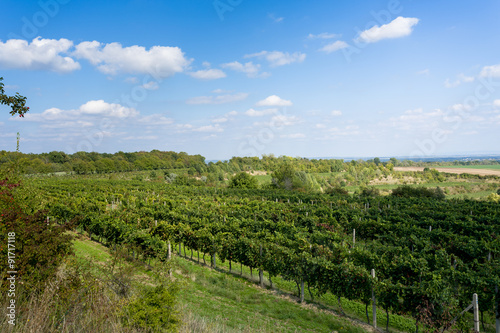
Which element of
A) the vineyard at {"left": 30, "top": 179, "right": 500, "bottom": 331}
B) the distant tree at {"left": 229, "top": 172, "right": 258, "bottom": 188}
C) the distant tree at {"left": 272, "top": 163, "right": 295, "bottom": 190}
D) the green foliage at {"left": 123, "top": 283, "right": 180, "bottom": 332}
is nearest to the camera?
the green foliage at {"left": 123, "top": 283, "right": 180, "bottom": 332}

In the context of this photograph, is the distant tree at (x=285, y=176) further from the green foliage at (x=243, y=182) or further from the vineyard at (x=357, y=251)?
the vineyard at (x=357, y=251)

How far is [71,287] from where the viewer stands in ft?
16.3

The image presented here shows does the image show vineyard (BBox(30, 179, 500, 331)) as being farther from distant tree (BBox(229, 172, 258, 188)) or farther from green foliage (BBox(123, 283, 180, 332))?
distant tree (BBox(229, 172, 258, 188))

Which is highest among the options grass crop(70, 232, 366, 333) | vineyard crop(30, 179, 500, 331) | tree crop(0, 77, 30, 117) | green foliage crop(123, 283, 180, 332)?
tree crop(0, 77, 30, 117)

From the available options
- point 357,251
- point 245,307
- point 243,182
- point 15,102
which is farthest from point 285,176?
point 15,102

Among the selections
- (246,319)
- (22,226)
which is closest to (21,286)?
(22,226)

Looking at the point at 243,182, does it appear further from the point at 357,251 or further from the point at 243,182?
the point at 357,251

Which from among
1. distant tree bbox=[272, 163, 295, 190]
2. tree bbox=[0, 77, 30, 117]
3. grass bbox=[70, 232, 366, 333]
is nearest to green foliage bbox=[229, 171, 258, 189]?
distant tree bbox=[272, 163, 295, 190]

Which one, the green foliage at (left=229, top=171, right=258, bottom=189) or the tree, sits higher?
the tree

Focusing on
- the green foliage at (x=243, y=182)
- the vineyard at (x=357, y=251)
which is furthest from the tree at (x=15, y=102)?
the green foliage at (x=243, y=182)

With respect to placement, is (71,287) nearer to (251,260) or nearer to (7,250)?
(7,250)

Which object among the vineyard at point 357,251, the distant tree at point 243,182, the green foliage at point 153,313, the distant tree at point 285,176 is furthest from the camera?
the distant tree at point 285,176

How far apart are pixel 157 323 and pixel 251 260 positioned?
8734mm

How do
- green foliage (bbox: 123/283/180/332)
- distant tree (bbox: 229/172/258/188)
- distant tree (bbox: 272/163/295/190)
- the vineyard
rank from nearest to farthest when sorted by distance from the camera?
1. green foliage (bbox: 123/283/180/332)
2. the vineyard
3. distant tree (bbox: 229/172/258/188)
4. distant tree (bbox: 272/163/295/190)
